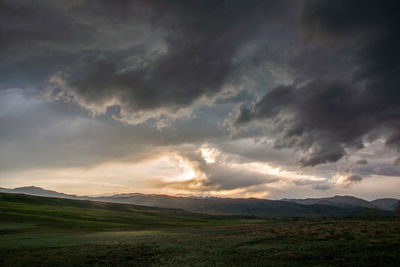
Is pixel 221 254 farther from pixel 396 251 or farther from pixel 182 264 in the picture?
pixel 396 251

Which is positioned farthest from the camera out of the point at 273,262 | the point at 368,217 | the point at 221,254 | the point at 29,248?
the point at 368,217

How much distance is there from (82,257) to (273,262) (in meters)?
24.8

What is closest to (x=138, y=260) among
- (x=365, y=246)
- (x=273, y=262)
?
(x=273, y=262)

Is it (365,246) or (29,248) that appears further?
(29,248)

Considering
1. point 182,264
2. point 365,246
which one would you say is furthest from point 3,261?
point 365,246

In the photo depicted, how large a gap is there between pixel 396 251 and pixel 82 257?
38.0 metres

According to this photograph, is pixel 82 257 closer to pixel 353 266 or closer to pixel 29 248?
pixel 29 248

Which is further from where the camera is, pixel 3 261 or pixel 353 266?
pixel 3 261

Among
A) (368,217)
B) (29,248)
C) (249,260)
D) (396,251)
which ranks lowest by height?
(368,217)

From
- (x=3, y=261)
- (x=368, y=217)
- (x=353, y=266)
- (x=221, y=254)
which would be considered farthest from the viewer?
(x=368, y=217)

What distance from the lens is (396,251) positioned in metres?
25.3

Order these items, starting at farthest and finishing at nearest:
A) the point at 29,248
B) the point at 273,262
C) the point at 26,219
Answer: the point at 26,219, the point at 29,248, the point at 273,262

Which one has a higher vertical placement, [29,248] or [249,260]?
[249,260]

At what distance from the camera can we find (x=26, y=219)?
8219cm
